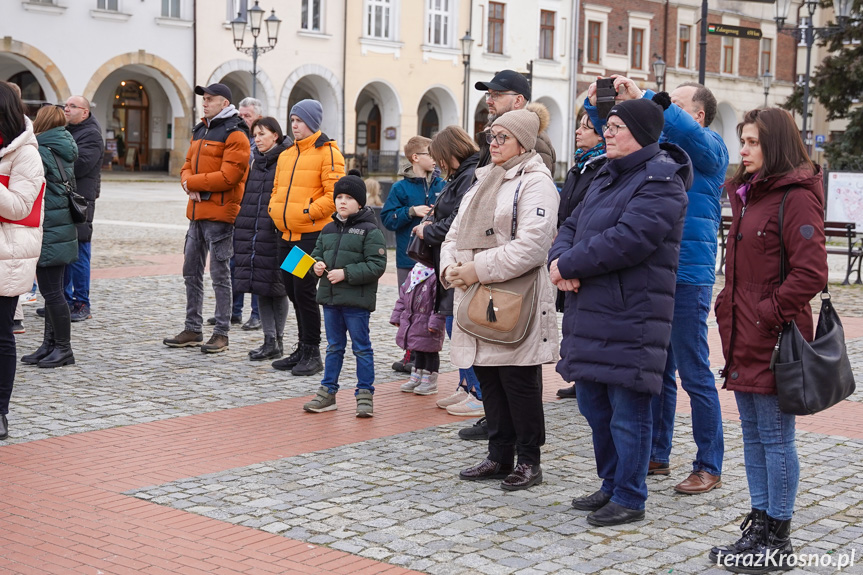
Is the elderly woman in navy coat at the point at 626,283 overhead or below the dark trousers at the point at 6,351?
overhead

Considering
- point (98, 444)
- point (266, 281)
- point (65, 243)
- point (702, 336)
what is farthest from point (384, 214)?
point (702, 336)

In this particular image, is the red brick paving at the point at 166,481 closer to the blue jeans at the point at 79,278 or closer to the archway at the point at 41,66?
the blue jeans at the point at 79,278

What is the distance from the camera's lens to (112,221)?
2216cm

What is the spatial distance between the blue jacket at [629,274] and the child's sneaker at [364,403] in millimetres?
2419

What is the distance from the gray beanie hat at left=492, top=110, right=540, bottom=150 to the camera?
5.47 meters

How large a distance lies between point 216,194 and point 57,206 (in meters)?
1.28

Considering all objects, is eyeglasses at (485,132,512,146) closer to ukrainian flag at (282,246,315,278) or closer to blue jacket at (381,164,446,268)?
ukrainian flag at (282,246,315,278)

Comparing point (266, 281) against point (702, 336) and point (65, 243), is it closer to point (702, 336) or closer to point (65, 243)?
point (65, 243)

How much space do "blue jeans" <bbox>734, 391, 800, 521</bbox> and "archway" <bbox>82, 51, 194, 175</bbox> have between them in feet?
110

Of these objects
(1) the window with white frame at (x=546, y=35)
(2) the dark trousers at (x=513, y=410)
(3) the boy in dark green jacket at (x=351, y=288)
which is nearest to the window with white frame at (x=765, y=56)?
(1) the window with white frame at (x=546, y=35)

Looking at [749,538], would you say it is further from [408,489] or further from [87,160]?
[87,160]

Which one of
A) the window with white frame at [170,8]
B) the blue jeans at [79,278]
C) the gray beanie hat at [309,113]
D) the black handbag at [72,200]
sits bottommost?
the blue jeans at [79,278]

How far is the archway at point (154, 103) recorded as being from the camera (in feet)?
120

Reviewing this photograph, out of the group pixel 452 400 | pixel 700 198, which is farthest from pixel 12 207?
pixel 700 198
